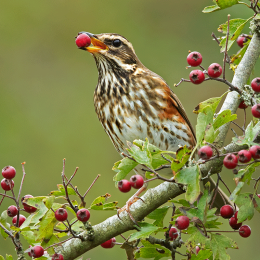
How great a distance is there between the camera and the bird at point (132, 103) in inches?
110

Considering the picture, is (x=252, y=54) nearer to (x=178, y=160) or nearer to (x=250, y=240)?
(x=178, y=160)

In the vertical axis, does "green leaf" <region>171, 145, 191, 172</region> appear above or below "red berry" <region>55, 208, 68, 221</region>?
above

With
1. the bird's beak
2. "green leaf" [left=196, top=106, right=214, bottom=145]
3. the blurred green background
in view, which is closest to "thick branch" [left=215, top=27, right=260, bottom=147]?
"green leaf" [left=196, top=106, right=214, bottom=145]

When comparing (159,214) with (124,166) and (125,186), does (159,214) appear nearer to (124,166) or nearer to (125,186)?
(125,186)

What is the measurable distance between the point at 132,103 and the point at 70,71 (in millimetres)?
3175

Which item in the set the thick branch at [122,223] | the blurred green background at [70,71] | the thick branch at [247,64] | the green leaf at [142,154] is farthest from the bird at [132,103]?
the blurred green background at [70,71]

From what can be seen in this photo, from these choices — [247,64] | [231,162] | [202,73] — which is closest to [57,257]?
[231,162]

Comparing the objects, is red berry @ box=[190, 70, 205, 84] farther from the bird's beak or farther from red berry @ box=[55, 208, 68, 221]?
the bird's beak

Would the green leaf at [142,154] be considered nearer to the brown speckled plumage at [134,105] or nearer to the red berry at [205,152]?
the red berry at [205,152]

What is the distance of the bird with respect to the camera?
9.17ft

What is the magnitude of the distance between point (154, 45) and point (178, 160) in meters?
4.53

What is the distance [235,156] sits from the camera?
1572 millimetres

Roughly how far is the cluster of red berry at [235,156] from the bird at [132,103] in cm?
115

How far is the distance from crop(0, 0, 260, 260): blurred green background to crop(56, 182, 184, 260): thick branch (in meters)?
2.95
